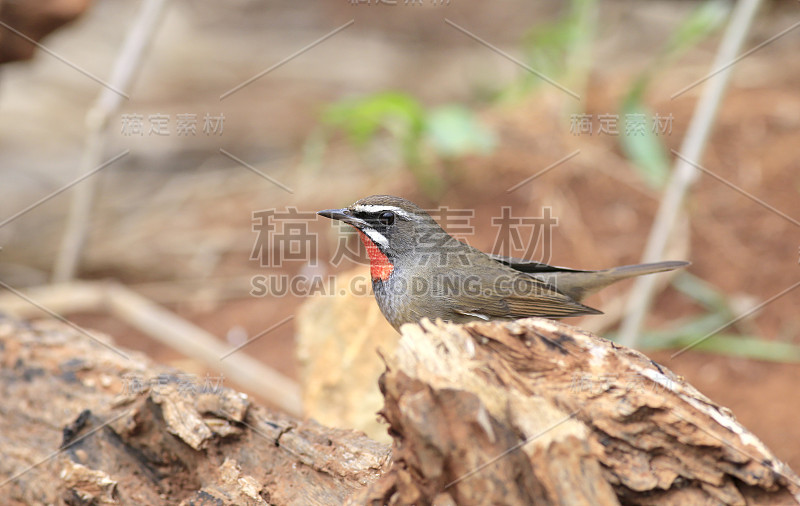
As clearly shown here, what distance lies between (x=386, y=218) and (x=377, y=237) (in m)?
0.15

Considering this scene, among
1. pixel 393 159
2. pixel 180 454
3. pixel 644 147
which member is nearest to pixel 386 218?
pixel 180 454

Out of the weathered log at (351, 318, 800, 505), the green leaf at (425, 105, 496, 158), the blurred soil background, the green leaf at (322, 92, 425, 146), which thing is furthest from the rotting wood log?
the green leaf at (425, 105, 496, 158)

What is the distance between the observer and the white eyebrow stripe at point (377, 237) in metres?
4.70

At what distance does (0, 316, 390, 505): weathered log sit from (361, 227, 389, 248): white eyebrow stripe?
131cm

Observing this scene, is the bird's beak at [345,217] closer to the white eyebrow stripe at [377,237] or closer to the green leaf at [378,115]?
the white eyebrow stripe at [377,237]

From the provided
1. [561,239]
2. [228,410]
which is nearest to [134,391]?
[228,410]

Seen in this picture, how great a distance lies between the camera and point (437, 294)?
15.1 ft

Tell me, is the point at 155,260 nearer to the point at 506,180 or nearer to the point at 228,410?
the point at 506,180

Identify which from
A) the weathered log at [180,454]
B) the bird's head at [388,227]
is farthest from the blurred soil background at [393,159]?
the weathered log at [180,454]

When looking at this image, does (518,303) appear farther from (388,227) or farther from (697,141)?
(697,141)

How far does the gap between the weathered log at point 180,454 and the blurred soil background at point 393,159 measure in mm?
2762

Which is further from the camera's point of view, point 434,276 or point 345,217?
point 434,276

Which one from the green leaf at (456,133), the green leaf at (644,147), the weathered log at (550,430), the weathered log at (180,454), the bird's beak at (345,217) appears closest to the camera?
the weathered log at (550,430)

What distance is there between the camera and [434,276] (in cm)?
468
